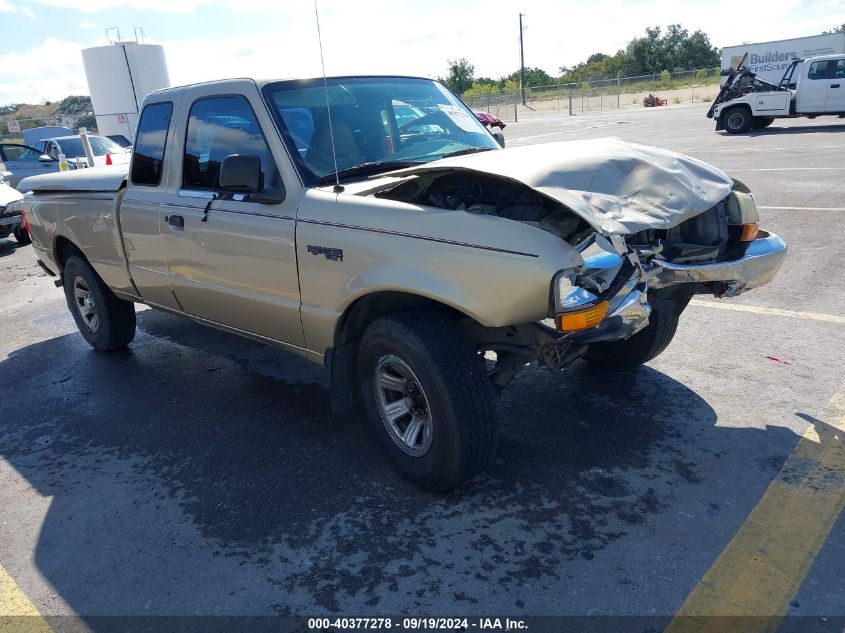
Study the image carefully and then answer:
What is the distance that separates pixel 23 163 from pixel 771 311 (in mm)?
15225

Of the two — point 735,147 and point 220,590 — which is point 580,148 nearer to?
point 220,590

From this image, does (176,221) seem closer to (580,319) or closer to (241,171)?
(241,171)

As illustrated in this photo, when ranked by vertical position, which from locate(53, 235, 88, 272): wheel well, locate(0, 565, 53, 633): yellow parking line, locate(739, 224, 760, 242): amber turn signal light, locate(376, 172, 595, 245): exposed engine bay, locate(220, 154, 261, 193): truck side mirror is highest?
locate(220, 154, 261, 193): truck side mirror

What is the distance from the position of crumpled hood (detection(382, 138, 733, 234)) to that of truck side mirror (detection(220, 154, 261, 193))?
733 millimetres

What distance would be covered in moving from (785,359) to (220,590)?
3.67 metres

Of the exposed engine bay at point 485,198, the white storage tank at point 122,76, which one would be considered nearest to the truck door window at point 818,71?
the exposed engine bay at point 485,198

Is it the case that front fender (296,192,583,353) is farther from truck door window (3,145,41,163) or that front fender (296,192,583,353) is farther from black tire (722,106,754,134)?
black tire (722,106,754,134)

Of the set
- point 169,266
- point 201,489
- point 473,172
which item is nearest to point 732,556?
point 473,172

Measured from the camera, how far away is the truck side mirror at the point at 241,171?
351cm

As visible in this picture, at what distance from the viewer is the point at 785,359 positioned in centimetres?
443

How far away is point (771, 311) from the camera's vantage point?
5.31 metres

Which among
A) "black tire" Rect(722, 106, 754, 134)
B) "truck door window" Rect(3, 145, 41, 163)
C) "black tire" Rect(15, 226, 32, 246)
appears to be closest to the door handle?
"black tire" Rect(15, 226, 32, 246)

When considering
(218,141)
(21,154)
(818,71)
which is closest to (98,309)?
(218,141)

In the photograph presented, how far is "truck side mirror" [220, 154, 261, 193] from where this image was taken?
3514 millimetres
